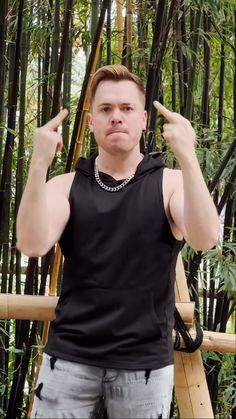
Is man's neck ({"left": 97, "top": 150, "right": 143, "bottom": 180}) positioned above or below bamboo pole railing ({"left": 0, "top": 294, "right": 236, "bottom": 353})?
above

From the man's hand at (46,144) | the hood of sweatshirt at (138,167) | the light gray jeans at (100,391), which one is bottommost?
the light gray jeans at (100,391)

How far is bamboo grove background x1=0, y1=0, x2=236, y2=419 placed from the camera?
2648 mm

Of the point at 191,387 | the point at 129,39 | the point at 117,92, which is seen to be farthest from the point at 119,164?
the point at 129,39

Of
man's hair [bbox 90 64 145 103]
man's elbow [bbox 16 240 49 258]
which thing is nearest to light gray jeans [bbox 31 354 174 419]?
man's elbow [bbox 16 240 49 258]

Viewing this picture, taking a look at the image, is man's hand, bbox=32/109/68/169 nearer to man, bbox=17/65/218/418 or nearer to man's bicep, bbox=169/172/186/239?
man, bbox=17/65/218/418

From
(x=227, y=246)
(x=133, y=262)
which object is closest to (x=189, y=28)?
(x=227, y=246)

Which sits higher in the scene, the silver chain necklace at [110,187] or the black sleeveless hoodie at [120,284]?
the silver chain necklace at [110,187]

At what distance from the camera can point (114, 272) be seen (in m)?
1.58

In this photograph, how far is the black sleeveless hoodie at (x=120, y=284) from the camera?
61.9 inches

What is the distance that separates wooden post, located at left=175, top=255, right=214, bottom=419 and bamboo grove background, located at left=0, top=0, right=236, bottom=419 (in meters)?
0.65

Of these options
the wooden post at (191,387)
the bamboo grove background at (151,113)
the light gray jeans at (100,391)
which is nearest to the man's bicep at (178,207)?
the light gray jeans at (100,391)

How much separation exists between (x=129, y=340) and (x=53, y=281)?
0.75 metres

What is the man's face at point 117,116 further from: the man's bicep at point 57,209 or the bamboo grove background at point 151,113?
the bamboo grove background at point 151,113

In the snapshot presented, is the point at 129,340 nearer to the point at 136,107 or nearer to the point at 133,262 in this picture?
the point at 133,262
